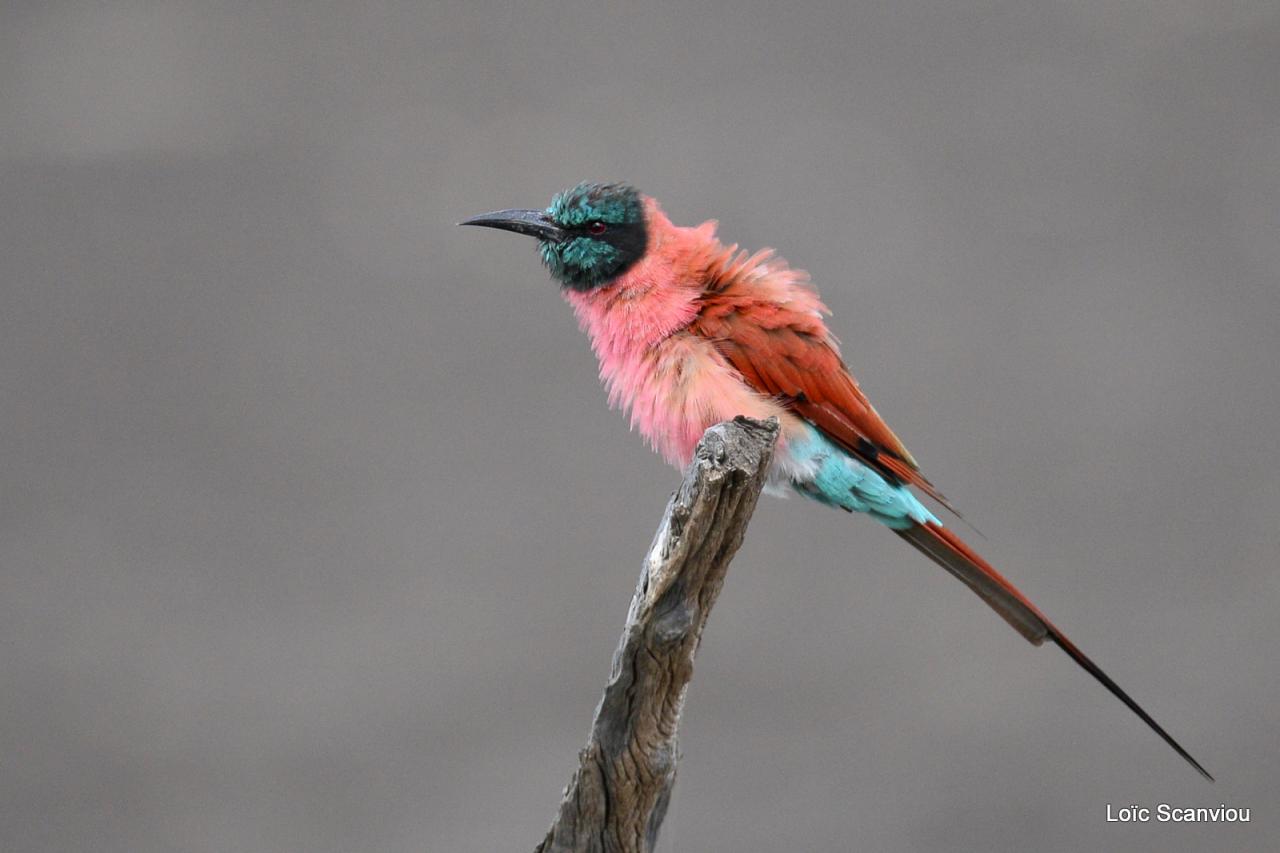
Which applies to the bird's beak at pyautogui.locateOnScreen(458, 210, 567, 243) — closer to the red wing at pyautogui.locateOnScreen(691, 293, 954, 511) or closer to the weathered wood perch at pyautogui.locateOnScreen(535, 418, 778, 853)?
the red wing at pyautogui.locateOnScreen(691, 293, 954, 511)

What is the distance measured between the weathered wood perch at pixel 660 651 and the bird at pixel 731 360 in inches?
11.6

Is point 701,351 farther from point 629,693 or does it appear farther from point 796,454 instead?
point 629,693

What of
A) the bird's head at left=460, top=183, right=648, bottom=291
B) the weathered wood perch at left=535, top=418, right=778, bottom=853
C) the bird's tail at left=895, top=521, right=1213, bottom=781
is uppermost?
the bird's head at left=460, top=183, right=648, bottom=291

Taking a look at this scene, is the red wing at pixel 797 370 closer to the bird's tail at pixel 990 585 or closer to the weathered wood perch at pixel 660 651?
the bird's tail at pixel 990 585

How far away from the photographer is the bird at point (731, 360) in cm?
143

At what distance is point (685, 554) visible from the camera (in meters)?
1.08

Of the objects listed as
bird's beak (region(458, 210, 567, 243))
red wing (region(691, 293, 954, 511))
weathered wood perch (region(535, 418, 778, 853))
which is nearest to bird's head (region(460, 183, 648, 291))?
bird's beak (region(458, 210, 567, 243))

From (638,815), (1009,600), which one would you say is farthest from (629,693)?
(1009,600)

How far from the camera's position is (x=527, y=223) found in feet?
5.16

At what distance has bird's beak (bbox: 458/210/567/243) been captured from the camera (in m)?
1.56

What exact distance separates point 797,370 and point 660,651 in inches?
18.7

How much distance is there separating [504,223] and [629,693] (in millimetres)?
713

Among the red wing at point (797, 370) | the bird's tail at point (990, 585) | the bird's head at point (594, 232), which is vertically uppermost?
the bird's head at point (594, 232)

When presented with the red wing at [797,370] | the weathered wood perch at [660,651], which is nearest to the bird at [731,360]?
the red wing at [797,370]
